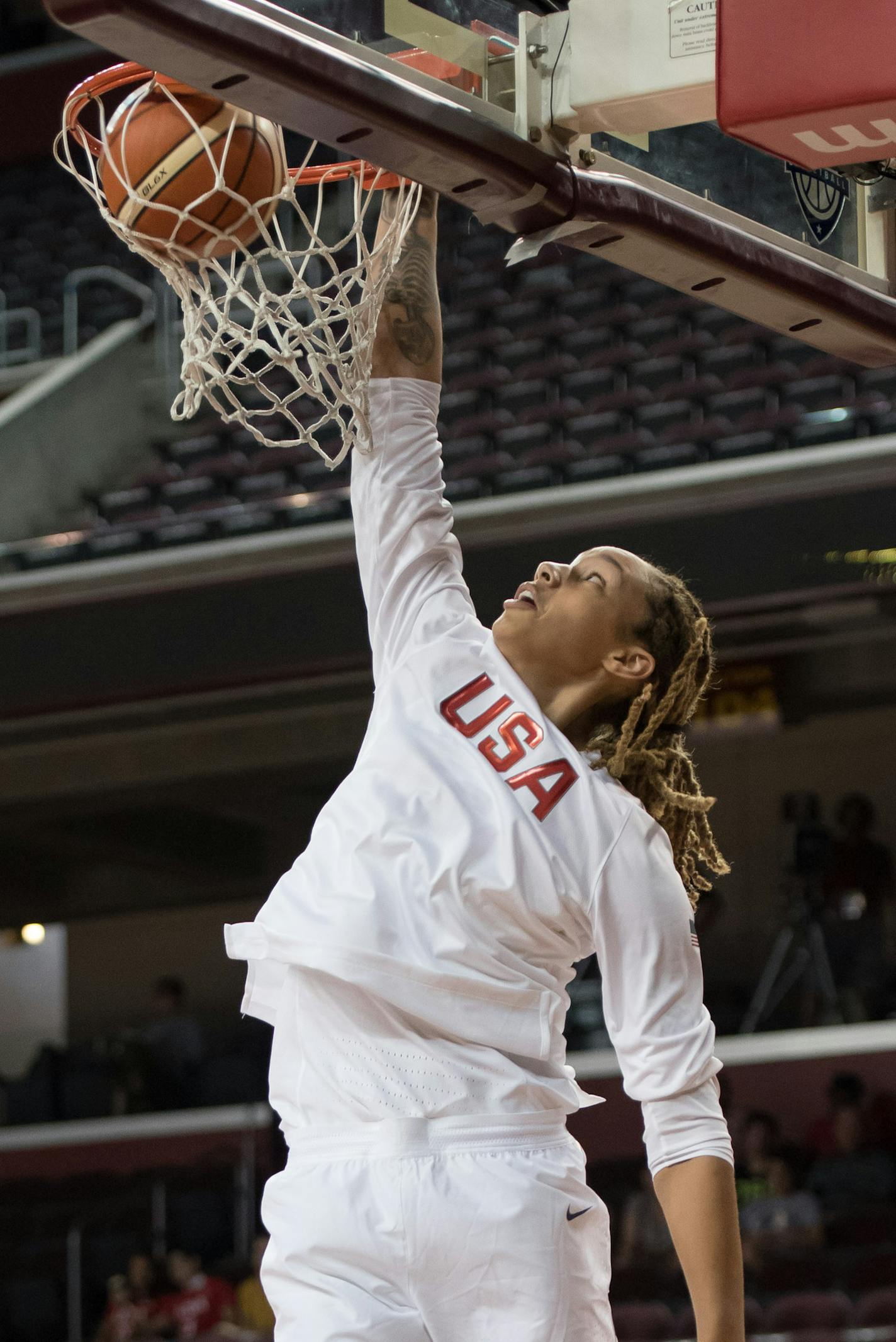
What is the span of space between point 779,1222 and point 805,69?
5257 millimetres

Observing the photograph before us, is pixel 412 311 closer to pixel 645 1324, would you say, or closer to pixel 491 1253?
pixel 491 1253

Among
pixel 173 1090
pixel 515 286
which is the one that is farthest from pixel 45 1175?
pixel 515 286

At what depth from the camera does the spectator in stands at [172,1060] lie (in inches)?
352

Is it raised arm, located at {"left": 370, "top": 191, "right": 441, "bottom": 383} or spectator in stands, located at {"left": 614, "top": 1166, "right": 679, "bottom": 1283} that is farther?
spectator in stands, located at {"left": 614, "top": 1166, "right": 679, "bottom": 1283}

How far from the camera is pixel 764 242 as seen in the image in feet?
8.91

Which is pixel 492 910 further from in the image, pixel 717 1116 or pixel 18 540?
pixel 18 540

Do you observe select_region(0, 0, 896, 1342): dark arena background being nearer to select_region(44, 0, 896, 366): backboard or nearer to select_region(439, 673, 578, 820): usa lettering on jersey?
select_region(44, 0, 896, 366): backboard

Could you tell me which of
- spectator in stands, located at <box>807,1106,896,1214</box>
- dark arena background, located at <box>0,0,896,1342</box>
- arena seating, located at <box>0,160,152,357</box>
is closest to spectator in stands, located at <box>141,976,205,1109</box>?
dark arena background, located at <box>0,0,896,1342</box>

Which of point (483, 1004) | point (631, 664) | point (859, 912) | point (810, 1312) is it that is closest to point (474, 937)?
point (483, 1004)

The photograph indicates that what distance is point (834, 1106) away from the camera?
7305 millimetres

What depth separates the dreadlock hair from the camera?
8.49ft

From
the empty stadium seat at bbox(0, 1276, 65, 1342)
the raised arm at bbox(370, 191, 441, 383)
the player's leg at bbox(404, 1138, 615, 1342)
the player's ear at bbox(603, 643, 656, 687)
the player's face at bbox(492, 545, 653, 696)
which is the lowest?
the empty stadium seat at bbox(0, 1276, 65, 1342)

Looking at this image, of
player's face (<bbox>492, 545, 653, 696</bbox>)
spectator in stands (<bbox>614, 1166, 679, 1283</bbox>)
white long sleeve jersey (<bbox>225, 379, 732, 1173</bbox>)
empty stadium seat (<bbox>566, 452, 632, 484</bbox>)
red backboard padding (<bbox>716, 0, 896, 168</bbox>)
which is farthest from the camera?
empty stadium seat (<bbox>566, 452, 632, 484</bbox>)

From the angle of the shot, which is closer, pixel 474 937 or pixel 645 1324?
pixel 474 937
